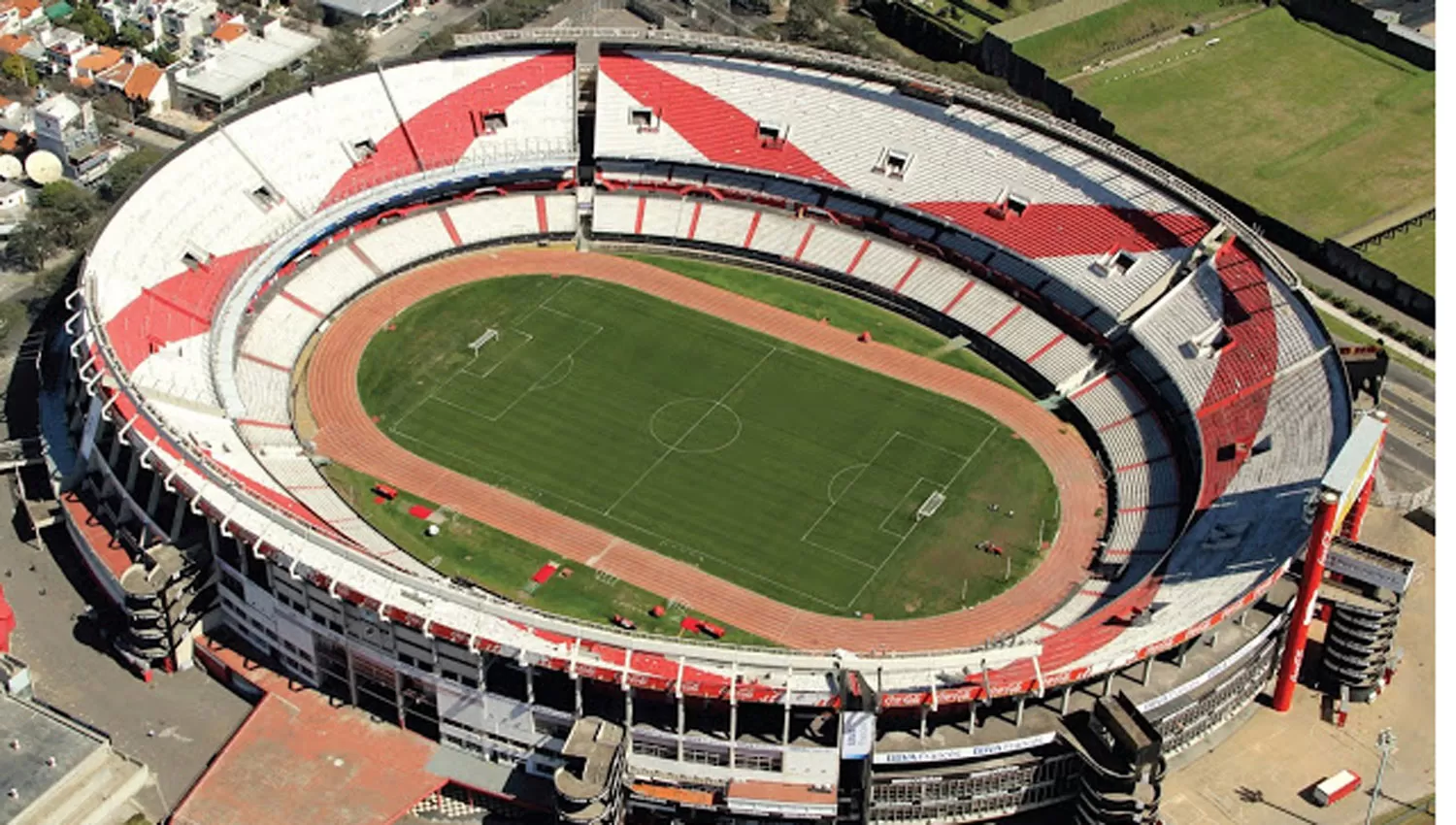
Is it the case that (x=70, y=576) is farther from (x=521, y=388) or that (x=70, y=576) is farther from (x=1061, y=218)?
(x=1061, y=218)

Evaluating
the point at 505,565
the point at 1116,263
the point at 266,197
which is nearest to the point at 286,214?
the point at 266,197

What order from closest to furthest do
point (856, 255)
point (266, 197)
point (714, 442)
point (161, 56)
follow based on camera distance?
point (714, 442) → point (266, 197) → point (856, 255) → point (161, 56)

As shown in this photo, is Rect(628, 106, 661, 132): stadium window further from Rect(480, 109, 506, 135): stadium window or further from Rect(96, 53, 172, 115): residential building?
Rect(96, 53, 172, 115): residential building

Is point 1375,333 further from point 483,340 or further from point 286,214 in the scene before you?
point 286,214

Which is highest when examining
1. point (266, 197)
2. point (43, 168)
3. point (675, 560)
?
point (266, 197)

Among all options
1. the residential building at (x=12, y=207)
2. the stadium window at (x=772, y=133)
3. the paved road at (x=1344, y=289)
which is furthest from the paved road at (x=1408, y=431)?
the residential building at (x=12, y=207)

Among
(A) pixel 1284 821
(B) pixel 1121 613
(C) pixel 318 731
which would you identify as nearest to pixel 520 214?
(C) pixel 318 731

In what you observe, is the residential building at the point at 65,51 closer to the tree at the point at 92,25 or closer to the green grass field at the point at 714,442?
the tree at the point at 92,25
